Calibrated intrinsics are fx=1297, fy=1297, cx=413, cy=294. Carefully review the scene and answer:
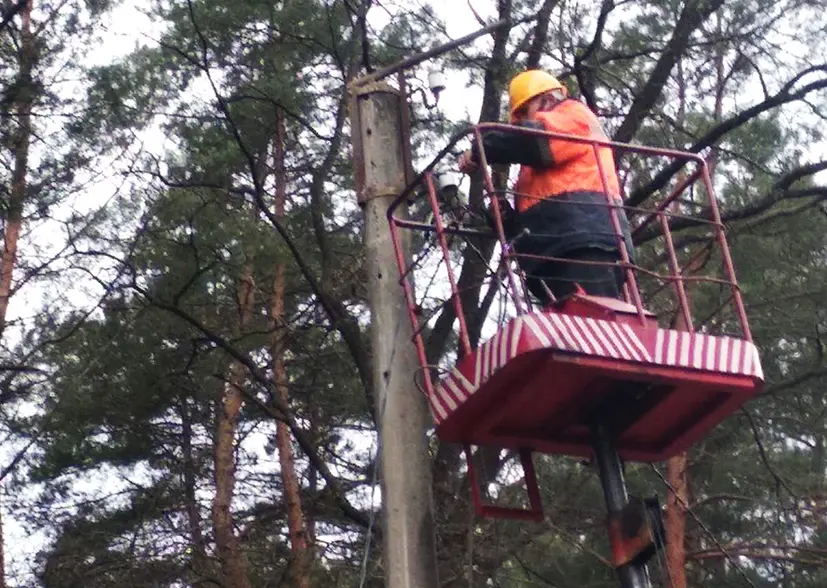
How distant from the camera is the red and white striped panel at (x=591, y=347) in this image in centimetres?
530

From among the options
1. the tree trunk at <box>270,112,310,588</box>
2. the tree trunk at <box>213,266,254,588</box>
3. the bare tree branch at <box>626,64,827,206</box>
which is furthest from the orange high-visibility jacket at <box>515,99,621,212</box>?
the tree trunk at <box>213,266,254,588</box>

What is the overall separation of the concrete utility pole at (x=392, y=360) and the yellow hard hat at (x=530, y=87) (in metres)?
0.61

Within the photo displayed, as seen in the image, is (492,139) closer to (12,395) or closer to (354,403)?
(354,403)

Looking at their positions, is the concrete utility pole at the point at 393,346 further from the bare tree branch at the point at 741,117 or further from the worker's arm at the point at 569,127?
the bare tree branch at the point at 741,117

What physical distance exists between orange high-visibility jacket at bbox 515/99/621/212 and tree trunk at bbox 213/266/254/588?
662 centimetres

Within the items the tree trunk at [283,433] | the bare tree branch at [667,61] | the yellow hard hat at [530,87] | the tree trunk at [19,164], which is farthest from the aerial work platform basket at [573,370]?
the tree trunk at [19,164]

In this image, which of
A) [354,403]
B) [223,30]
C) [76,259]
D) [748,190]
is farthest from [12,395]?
[748,190]

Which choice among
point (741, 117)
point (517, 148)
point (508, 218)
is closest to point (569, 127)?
point (517, 148)

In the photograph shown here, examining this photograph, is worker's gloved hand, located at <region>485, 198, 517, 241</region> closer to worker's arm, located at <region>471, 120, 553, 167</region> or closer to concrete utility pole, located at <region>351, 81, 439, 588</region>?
worker's arm, located at <region>471, 120, 553, 167</region>

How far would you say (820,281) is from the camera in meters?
13.0

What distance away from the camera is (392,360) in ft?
19.2

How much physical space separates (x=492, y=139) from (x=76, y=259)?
8385 millimetres

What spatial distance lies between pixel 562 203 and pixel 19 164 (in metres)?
10.0

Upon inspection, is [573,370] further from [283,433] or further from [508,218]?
[283,433]
